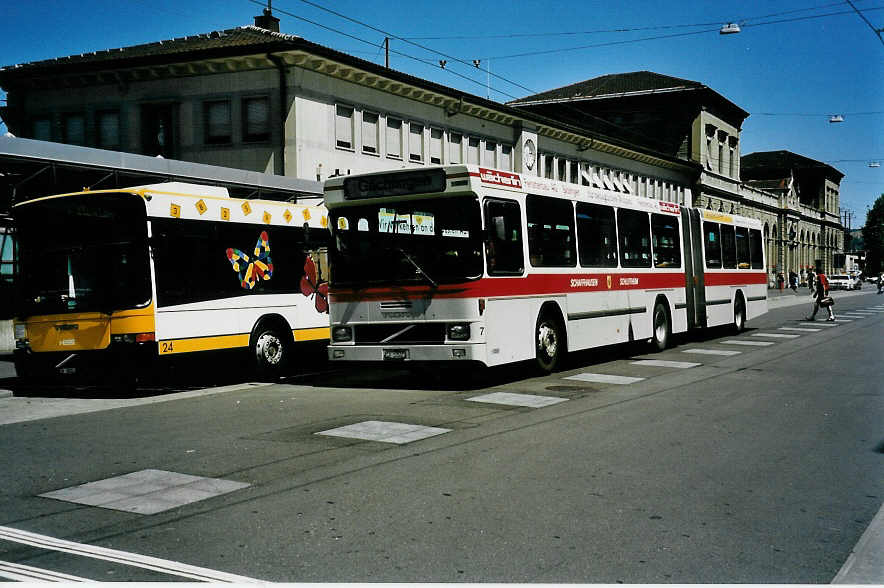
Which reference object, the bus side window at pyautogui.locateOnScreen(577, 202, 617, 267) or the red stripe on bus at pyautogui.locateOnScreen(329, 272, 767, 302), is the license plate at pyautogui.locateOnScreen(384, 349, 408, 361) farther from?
the bus side window at pyautogui.locateOnScreen(577, 202, 617, 267)

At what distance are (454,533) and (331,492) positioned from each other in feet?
4.89

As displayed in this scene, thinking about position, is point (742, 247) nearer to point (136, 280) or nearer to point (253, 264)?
point (253, 264)

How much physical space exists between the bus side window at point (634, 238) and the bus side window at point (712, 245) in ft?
12.8

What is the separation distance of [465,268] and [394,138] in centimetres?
2326

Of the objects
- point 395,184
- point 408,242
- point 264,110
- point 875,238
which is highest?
point 264,110

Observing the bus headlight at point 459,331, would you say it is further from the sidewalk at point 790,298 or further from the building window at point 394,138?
the sidewalk at point 790,298

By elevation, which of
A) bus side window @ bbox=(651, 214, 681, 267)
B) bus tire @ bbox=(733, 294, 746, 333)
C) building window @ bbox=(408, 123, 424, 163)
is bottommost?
bus tire @ bbox=(733, 294, 746, 333)

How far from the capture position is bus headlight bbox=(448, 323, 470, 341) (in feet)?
42.4

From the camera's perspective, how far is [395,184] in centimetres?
1355

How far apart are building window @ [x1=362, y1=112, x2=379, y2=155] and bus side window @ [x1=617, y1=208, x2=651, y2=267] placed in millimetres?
16595

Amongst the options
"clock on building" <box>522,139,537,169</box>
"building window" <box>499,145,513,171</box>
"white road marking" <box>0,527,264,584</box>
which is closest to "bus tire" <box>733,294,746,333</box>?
"building window" <box>499,145,513,171</box>

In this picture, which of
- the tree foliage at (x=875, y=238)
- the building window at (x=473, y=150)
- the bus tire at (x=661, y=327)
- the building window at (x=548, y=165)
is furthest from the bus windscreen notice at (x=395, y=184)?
the tree foliage at (x=875, y=238)

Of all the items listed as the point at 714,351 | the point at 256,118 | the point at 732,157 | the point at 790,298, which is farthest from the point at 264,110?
the point at 732,157

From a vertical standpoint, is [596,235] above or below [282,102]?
below
